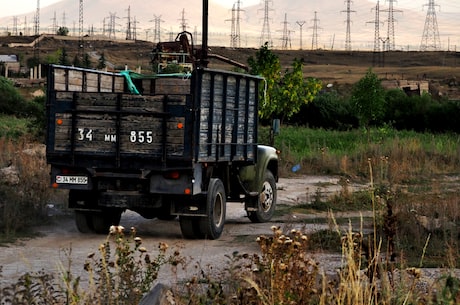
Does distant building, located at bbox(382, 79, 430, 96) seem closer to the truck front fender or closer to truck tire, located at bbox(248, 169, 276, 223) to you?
truck tire, located at bbox(248, 169, 276, 223)

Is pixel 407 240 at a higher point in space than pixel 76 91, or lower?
lower

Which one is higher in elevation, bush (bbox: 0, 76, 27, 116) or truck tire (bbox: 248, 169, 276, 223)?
bush (bbox: 0, 76, 27, 116)

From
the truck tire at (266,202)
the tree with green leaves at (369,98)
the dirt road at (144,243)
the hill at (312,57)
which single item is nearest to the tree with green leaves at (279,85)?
the tree with green leaves at (369,98)

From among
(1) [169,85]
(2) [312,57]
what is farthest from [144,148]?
(2) [312,57]

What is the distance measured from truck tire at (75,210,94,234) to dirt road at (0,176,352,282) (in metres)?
0.14

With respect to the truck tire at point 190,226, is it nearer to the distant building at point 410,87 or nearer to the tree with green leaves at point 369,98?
the tree with green leaves at point 369,98

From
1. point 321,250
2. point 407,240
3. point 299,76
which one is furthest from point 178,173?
point 299,76

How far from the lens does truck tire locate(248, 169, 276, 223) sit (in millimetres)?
17391

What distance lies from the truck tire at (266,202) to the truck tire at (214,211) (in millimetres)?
2071

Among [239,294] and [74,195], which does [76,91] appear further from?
[239,294]

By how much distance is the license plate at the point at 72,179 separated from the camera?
14539 millimetres

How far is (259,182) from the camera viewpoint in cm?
1734

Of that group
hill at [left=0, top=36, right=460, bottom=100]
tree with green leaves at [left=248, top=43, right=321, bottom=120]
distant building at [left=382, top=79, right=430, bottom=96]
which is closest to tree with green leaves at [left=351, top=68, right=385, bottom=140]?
tree with green leaves at [left=248, top=43, right=321, bottom=120]

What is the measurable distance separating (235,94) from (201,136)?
171cm
